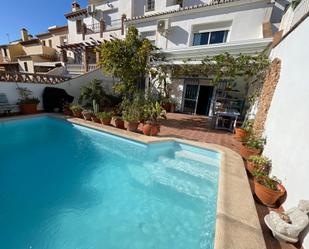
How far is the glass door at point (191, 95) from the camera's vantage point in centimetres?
1318

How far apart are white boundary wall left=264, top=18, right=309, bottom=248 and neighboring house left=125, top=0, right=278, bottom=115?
4.91 meters

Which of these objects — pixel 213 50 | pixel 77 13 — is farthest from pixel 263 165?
pixel 77 13

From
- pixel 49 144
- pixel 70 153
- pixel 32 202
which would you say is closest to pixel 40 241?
pixel 32 202

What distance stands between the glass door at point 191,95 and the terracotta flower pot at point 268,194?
33.3ft

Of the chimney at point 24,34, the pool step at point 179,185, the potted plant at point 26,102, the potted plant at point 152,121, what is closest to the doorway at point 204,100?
the potted plant at point 152,121

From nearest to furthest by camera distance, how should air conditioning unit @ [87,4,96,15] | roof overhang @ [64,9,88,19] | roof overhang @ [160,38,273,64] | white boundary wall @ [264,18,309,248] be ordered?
white boundary wall @ [264,18,309,248], roof overhang @ [160,38,273,64], air conditioning unit @ [87,4,96,15], roof overhang @ [64,9,88,19]

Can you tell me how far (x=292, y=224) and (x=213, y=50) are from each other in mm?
9791

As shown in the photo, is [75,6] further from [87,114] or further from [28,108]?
[87,114]

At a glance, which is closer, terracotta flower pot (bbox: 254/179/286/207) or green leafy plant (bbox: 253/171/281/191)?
terracotta flower pot (bbox: 254/179/286/207)

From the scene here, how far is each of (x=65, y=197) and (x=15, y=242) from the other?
1362mm

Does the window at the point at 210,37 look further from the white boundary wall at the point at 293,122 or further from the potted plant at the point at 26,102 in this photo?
the potted plant at the point at 26,102

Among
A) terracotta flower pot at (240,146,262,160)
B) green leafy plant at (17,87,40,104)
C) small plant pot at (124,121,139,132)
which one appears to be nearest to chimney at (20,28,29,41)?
green leafy plant at (17,87,40,104)

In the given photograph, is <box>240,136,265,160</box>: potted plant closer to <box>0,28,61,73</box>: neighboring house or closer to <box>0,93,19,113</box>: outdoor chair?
<box>0,93,19,113</box>: outdoor chair

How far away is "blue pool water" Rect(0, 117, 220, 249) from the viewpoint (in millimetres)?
3438
